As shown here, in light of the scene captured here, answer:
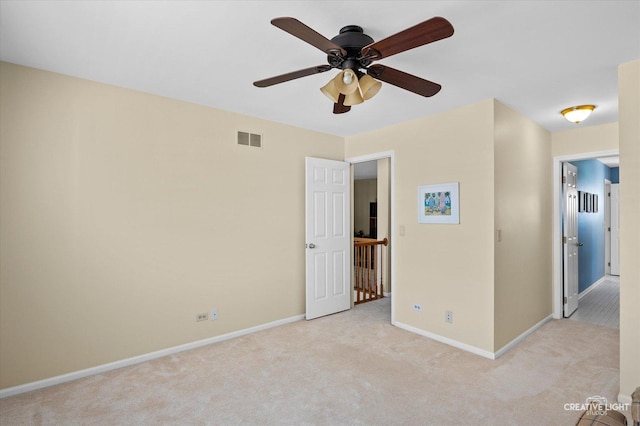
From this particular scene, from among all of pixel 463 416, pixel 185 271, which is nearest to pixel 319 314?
pixel 185 271

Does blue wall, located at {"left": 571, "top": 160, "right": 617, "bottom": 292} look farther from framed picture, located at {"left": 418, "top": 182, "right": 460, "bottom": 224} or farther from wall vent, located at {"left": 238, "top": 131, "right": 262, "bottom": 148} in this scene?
wall vent, located at {"left": 238, "top": 131, "right": 262, "bottom": 148}

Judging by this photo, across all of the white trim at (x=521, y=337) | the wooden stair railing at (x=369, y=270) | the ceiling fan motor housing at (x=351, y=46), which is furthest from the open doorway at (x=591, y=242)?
the ceiling fan motor housing at (x=351, y=46)

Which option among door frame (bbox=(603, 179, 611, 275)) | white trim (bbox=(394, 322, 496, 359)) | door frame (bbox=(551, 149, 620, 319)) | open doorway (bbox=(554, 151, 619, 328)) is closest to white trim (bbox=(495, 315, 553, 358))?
white trim (bbox=(394, 322, 496, 359))

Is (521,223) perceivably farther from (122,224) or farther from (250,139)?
(122,224)

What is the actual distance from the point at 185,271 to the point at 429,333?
107 inches

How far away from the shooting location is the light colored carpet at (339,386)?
88.7 inches

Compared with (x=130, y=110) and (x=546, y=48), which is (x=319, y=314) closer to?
(x=130, y=110)

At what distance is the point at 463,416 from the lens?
2.24 metres

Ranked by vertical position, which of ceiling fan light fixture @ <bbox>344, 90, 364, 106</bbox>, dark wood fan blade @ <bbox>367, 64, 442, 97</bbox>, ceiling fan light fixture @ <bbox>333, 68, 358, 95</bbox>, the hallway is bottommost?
the hallway

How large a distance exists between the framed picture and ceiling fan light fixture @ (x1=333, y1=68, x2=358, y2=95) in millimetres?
2014

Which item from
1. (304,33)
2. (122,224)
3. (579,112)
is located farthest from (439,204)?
(122,224)

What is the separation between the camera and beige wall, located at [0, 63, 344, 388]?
254cm

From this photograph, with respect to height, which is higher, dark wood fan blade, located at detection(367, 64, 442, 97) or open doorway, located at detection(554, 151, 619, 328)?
dark wood fan blade, located at detection(367, 64, 442, 97)

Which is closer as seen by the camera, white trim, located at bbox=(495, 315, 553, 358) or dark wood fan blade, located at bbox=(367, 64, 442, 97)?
dark wood fan blade, located at bbox=(367, 64, 442, 97)
